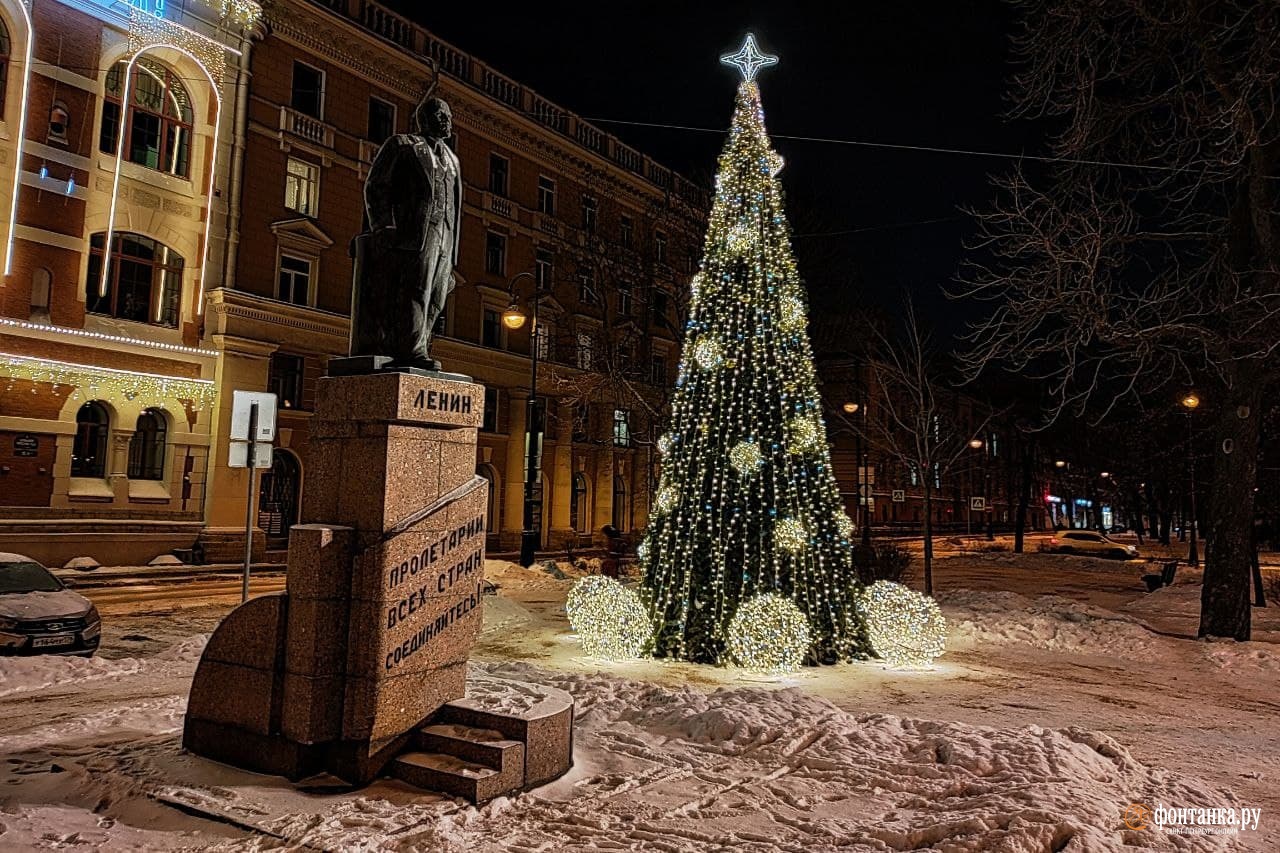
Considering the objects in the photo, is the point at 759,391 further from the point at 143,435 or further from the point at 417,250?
the point at 143,435

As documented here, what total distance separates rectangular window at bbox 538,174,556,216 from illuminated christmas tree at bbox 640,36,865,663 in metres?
24.5

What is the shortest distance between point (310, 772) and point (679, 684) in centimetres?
458

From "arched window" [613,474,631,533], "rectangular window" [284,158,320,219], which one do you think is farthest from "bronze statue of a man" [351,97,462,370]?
"arched window" [613,474,631,533]

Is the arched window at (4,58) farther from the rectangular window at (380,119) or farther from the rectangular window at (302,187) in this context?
the rectangular window at (380,119)

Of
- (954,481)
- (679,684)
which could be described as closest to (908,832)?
(679,684)

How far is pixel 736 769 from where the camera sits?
6.13 meters

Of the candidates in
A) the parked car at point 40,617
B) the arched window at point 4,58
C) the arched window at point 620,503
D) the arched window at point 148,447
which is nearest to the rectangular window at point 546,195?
the arched window at point 620,503

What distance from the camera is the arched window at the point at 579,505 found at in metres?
36.3

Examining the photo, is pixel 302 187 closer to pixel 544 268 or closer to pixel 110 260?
pixel 110 260

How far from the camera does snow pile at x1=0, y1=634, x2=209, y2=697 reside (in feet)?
28.7

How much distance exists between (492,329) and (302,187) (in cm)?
894

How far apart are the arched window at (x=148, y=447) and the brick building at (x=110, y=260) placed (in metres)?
0.04

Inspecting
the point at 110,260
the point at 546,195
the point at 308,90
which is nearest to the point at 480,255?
the point at 546,195

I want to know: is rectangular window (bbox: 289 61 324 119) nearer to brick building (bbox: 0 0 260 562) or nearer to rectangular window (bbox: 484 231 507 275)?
brick building (bbox: 0 0 260 562)
